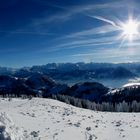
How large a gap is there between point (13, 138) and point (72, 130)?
10558 mm

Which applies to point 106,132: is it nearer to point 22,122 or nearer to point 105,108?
point 22,122

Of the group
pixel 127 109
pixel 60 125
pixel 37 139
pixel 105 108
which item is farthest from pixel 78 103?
pixel 37 139

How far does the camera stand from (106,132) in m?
27.1

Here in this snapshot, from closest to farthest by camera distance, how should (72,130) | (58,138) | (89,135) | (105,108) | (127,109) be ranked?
(58,138), (89,135), (72,130), (127,109), (105,108)

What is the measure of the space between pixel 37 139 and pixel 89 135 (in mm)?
5783

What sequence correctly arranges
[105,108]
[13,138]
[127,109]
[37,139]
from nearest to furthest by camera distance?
[13,138], [37,139], [127,109], [105,108]

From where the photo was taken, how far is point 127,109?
11331 centimetres

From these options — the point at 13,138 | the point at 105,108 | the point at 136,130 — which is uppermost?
the point at 13,138

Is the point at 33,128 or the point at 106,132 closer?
the point at 33,128

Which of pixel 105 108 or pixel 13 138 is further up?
pixel 13 138

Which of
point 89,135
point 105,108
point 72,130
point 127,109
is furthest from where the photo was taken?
point 105,108

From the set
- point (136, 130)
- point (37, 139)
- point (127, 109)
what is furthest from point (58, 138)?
point (127, 109)

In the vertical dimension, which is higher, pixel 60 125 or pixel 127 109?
pixel 60 125

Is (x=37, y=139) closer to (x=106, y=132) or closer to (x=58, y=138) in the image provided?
(x=58, y=138)
